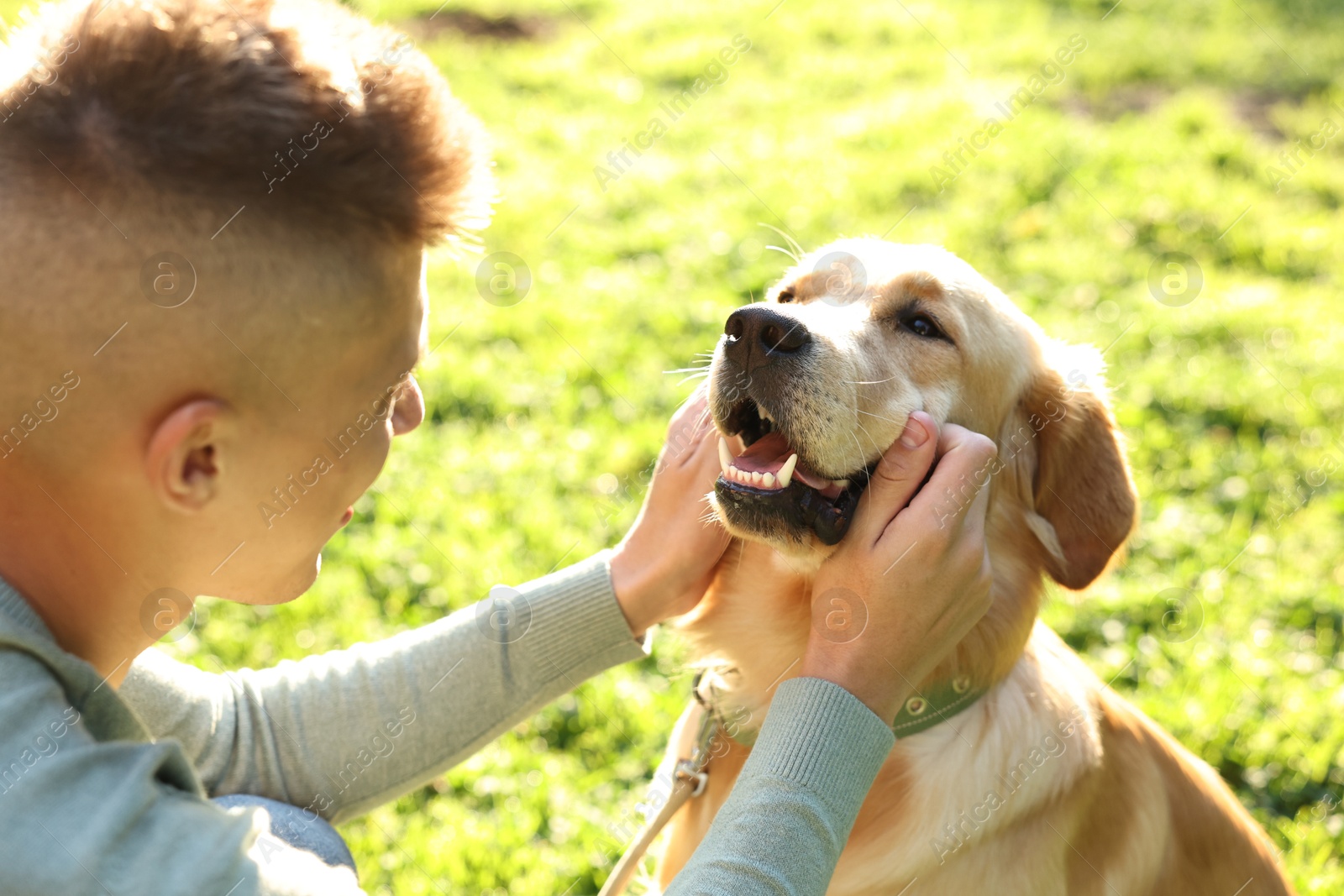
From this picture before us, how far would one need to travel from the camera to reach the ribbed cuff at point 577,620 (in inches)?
93.2

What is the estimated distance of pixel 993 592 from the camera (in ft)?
7.64

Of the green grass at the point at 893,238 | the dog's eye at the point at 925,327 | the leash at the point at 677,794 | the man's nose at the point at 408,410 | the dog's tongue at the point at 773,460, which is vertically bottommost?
the green grass at the point at 893,238

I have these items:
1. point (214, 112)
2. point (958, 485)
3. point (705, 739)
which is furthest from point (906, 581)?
point (214, 112)

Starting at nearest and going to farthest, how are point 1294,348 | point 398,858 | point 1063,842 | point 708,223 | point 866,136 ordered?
point 1063,842
point 398,858
point 1294,348
point 708,223
point 866,136

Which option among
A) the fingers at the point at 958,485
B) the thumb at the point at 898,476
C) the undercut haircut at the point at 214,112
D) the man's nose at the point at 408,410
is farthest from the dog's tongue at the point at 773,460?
the undercut haircut at the point at 214,112

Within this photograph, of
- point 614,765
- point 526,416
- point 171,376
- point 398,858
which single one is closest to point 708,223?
point 526,416

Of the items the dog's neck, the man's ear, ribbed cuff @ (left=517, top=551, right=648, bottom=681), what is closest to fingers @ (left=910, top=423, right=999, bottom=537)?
the dog's neck

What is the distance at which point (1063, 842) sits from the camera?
7.37ft

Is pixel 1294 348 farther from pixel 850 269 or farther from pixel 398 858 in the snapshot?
pixel 398 858

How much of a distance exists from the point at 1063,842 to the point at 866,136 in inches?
251

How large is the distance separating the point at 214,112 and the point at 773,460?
4.28 ft

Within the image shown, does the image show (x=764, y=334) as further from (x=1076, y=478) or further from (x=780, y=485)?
(x=1076, y=478)

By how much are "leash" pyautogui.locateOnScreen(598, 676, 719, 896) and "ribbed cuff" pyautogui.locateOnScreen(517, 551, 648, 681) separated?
263 millimetres

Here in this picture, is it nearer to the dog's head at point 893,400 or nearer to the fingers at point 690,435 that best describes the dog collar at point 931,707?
the dog's head at point 893,400
